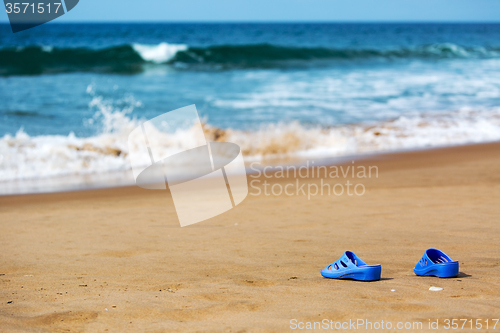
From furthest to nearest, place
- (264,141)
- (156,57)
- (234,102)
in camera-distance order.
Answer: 1. (156,57)
2. (234,102)
3. (264,141)

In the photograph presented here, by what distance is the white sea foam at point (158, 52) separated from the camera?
22402 millimetres

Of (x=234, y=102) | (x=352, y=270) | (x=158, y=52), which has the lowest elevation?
(x=234, y=102)

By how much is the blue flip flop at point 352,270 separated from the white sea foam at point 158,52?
20.5 meters

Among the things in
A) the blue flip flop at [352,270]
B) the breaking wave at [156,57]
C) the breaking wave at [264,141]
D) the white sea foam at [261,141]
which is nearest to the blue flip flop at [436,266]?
the blue flip flop at [352,270]

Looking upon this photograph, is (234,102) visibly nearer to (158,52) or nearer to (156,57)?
(156,57)

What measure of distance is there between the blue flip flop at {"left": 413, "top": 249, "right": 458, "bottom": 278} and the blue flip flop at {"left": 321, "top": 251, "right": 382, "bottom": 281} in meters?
0.29

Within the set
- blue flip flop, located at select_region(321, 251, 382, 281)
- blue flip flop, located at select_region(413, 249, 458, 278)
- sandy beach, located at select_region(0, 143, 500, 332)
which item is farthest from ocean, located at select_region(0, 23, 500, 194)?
blue flip flop, located at select_region(413, 249, 458, 278)

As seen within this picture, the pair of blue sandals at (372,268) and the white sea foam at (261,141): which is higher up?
the pair of blue sandals at (372,268)

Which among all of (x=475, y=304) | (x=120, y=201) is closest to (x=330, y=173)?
(x=120, y=201)

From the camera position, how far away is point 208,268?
3172mm

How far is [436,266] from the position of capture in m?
2.80

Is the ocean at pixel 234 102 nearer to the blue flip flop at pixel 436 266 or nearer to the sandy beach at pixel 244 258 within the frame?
the sandy beach at pixel 244 258

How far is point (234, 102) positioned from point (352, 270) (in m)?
11.6

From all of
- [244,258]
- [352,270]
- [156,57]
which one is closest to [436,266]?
[352,270]
